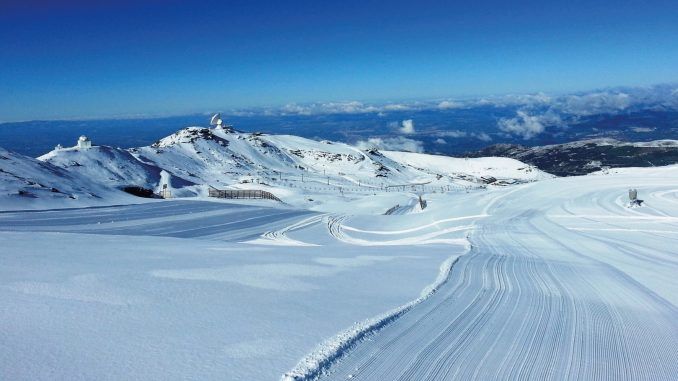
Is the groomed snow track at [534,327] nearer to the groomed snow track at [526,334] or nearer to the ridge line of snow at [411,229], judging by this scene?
the groomed snow track at [526,334]

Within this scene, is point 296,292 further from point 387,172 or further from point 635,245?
point 387,172

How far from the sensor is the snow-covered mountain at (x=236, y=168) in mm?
49562

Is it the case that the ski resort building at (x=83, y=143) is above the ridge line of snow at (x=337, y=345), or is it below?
above

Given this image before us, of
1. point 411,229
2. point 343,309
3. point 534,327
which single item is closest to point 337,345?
point 343,309

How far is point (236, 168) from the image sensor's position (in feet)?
271

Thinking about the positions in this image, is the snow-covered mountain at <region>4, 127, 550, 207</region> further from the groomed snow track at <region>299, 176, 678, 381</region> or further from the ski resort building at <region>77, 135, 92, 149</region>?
the groomed snow track at <region>299, 176, 678, 381</region>

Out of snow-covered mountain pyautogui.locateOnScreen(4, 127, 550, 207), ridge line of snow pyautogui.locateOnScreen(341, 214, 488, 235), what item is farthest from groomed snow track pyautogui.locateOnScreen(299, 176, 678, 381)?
snow-covered mountain pyautogui.locateOnScreen(4, 127, 550, 207)

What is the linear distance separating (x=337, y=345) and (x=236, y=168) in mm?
80379

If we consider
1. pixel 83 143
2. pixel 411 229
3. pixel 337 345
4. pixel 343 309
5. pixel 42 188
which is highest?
pixel 83 143

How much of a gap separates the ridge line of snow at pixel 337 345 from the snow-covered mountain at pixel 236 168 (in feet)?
70.1

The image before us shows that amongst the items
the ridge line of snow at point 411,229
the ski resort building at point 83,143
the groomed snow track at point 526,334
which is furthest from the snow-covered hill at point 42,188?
the ski resort building at point 83,143

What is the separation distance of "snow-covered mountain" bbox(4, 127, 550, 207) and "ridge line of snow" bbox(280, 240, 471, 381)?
842 inches

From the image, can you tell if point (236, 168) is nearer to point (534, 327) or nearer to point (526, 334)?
point (534, 327)

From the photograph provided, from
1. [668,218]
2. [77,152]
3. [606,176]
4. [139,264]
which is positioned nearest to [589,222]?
[668,218]
